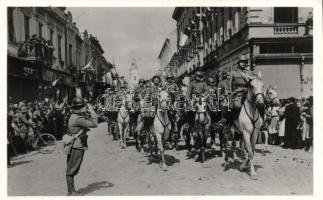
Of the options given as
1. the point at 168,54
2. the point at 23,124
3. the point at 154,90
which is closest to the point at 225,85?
the point at 154,90

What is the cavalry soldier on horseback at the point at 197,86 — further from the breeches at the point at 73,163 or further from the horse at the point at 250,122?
the breeches at the point at 73,163

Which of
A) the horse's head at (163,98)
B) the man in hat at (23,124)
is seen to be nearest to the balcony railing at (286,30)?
the horse's head at (163,98)

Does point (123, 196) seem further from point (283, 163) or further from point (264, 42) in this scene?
point (264, 42)

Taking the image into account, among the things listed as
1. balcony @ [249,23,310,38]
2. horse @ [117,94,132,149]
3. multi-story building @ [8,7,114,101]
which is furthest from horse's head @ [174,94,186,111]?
balcony @ [249,23,310,38]

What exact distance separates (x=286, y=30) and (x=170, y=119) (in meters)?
8.67

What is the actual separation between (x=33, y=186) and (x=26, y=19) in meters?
9.48

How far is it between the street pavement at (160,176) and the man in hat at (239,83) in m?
1.68

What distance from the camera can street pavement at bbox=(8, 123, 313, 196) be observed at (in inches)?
332

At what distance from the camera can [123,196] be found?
8.19 m

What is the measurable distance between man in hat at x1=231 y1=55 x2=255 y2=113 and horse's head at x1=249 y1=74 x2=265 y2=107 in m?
0.44

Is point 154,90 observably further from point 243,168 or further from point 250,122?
point 243,168

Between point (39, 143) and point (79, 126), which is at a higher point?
point (79, 126)

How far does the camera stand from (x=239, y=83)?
33.7 feet

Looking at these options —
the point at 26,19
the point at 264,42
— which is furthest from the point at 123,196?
the point at 264,42
